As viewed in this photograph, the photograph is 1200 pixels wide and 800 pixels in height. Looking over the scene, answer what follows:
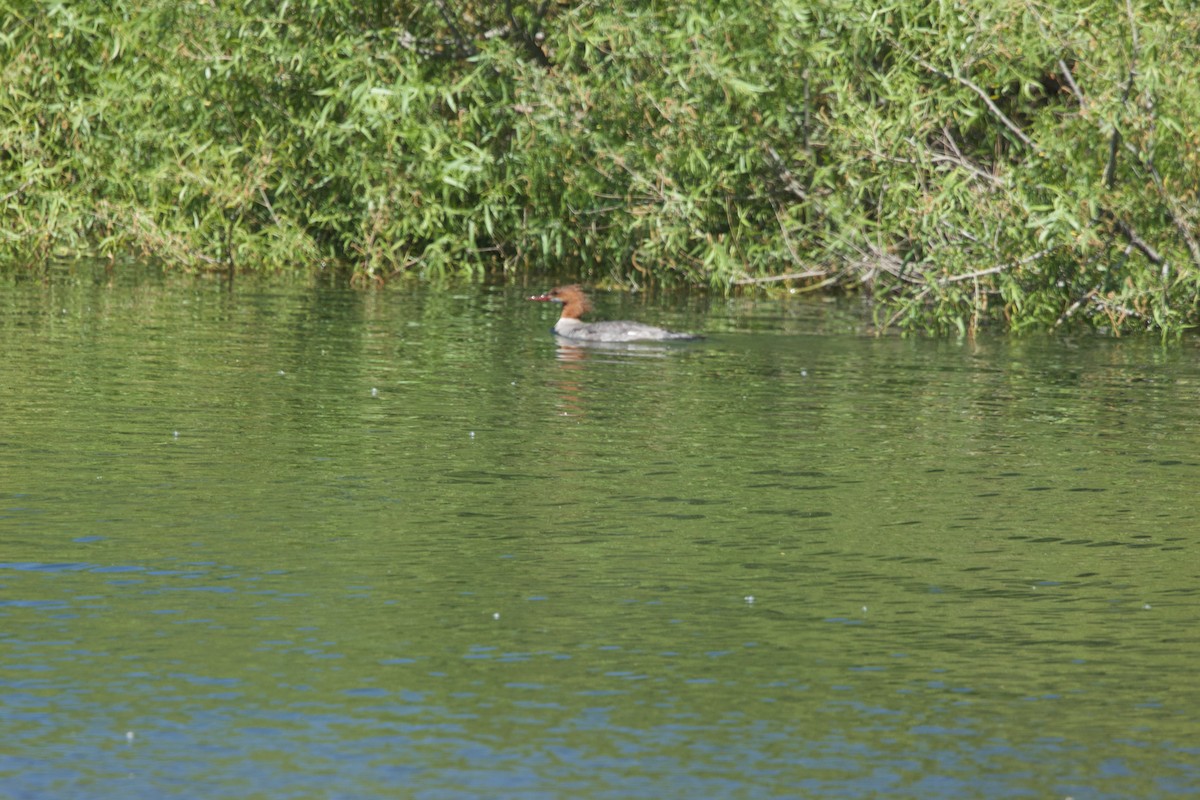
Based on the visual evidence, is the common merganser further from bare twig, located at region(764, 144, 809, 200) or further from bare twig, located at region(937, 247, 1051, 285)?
bare twig, located at region(764, 144, 809, 200)

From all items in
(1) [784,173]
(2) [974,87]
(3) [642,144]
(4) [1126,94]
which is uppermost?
(2) [974,87]

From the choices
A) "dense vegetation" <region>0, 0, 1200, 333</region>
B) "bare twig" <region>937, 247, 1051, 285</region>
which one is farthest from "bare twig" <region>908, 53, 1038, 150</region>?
"bare twig" <region>937, 247, 1051, 285</region>

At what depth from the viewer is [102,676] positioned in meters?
8.05

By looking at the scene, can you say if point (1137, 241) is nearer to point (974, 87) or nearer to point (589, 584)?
point (974, 87)

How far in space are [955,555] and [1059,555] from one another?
21.1 inches

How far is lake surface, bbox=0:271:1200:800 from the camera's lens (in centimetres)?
725

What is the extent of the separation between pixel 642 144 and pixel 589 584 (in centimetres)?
1702

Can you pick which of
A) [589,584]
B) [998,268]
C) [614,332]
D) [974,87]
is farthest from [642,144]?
[589,584]

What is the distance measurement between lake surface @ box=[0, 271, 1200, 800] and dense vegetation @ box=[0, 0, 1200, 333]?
431 centimetres

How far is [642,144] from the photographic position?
26266mm

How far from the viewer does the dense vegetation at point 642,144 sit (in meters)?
22.2

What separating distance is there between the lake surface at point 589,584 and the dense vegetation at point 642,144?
170 inches

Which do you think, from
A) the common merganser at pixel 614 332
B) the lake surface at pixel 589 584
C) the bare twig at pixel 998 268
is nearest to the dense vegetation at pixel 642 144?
the bare twig at pixel 998 268

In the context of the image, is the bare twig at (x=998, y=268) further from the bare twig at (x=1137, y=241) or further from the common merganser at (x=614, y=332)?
the common merganser at (x=614, y=332)
